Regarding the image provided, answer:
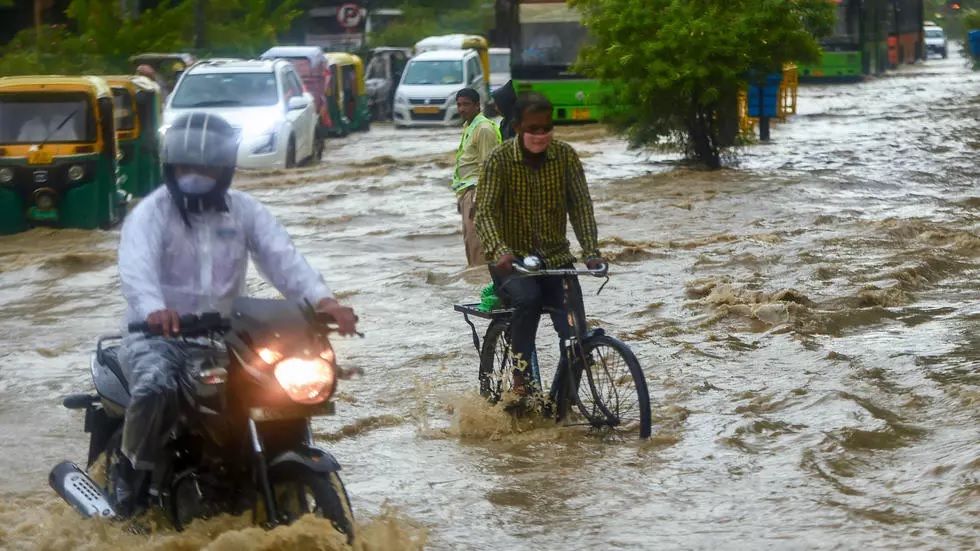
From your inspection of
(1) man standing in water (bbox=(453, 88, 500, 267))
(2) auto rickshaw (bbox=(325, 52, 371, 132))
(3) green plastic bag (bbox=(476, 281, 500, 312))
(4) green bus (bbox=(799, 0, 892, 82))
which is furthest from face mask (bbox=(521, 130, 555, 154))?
(4) green bus (bbox=(799, 0, 892, 82))

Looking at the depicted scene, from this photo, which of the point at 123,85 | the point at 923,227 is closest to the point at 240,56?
the point at 123,85

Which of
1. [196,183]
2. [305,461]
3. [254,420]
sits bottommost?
[305,461]

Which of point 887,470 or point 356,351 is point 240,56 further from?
point 887,470

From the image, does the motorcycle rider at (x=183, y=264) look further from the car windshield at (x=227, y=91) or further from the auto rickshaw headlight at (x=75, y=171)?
the car windshield at (x=227, y=91)

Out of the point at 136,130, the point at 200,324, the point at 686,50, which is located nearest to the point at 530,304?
the point at 200,324

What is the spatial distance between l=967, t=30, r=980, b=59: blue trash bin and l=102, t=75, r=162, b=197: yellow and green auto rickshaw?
38.9m

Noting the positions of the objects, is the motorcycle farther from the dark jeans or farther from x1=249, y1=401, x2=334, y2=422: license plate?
the dark jeans

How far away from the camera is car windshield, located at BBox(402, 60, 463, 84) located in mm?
34406

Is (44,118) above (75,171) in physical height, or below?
above

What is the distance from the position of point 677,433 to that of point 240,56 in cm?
3299

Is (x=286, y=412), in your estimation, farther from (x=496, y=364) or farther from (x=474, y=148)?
(x=474, y=148)

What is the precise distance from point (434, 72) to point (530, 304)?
27856 mm

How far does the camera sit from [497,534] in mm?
5898

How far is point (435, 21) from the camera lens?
5684 centimetres
